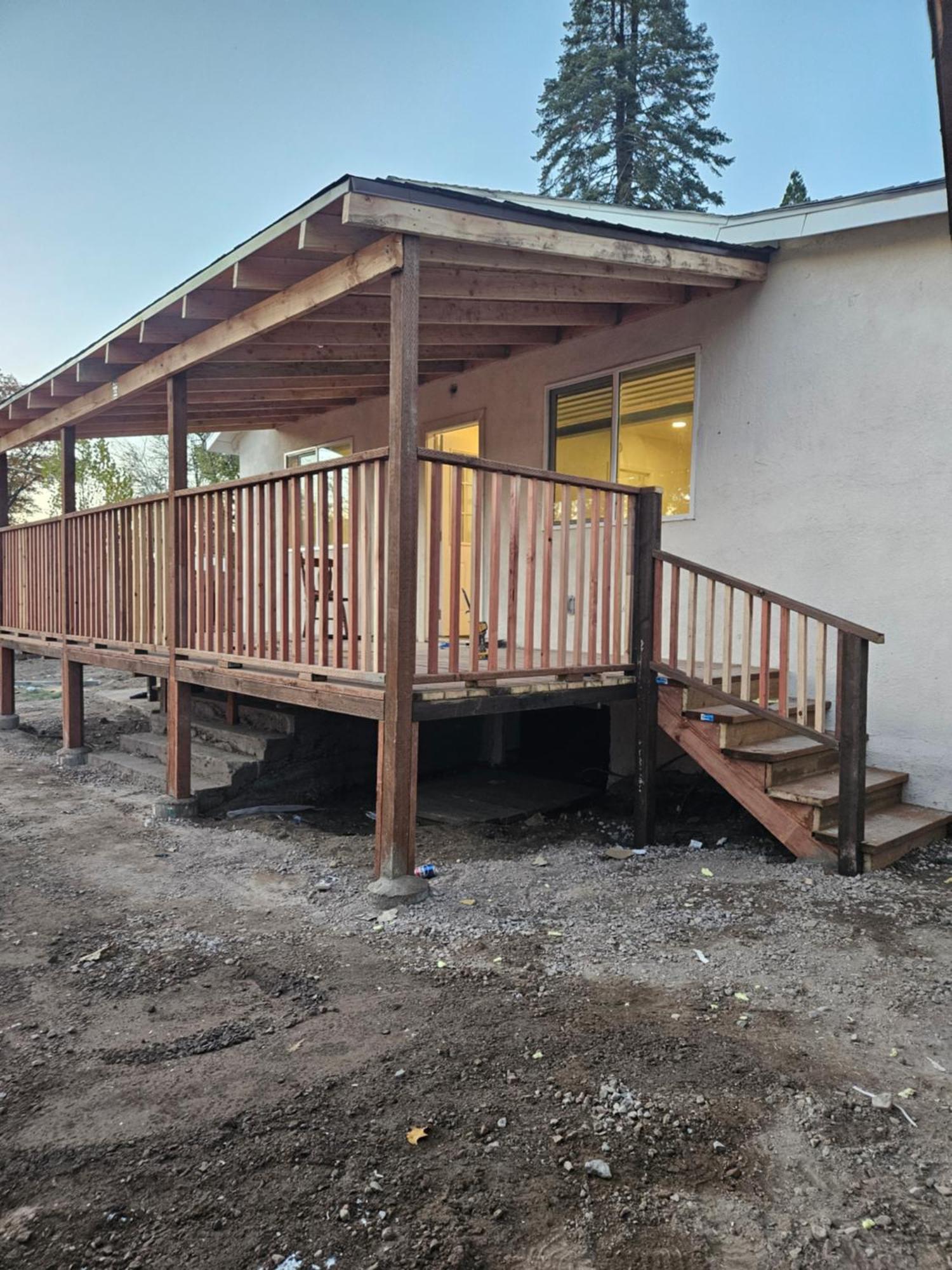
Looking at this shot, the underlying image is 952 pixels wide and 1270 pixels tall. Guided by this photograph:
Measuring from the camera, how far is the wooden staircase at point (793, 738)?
14.2ft

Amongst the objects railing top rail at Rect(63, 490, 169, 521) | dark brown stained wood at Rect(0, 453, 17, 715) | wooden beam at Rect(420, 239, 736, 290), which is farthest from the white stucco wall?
dark brown stained wood at Rect(0, 453, 17, 715)

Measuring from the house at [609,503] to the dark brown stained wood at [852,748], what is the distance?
17mm

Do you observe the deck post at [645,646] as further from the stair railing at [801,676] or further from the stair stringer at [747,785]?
the stair stringer at [747,785]

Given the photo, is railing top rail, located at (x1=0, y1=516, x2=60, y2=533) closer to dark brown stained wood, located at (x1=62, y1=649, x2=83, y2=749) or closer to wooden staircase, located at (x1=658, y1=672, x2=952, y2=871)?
dark brown stained wood, located at (x1=62, y1=649, x2=83, y2=749)

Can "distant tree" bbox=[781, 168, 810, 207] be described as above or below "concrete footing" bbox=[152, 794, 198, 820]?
above

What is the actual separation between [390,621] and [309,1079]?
80.8 inches

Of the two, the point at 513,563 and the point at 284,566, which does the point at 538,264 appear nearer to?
the point at 513,563

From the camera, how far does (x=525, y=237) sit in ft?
13.8

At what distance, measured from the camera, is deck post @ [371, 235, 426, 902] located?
12.9ft

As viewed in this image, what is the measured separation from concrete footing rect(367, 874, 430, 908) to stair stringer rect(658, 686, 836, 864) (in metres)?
1.93

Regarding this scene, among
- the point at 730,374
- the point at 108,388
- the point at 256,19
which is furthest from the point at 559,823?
the point at 256,19

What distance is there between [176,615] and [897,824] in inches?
196

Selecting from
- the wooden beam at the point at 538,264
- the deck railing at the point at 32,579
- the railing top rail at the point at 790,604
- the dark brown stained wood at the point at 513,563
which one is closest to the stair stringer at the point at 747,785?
the railing top rail at the point at 790,604

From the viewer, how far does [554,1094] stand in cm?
245
